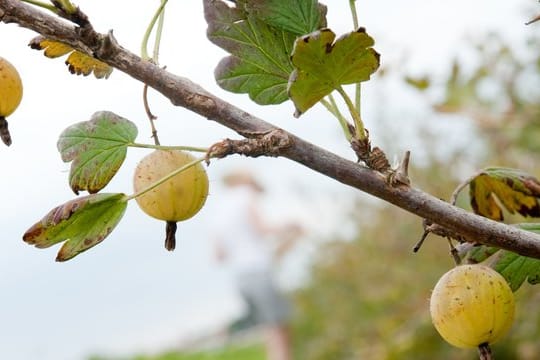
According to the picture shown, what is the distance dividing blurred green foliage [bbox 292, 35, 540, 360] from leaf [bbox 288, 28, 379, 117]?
995 mm

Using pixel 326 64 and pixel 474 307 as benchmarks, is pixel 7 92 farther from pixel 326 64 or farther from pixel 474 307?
pixel 474 307

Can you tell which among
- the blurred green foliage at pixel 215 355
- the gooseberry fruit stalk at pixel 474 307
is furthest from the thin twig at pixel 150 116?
the blurred green foliage at pixel 215 355

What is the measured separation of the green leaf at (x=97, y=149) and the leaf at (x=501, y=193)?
0.39 m

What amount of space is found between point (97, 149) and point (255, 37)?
180mm

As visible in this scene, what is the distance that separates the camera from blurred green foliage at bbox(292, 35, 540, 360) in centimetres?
243

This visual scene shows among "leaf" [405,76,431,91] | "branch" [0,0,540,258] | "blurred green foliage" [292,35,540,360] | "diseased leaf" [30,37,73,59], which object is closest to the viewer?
"branch" [0,0,540,258]

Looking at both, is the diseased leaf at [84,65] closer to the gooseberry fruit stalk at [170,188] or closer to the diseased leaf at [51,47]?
the diseased leaf at [51,47]

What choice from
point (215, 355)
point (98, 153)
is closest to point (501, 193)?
point (98, 153)

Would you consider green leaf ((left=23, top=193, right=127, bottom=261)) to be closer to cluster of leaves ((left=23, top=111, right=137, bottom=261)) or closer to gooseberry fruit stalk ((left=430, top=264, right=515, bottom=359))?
cluster of leaves ((left=23, top=111, right=137, bottom=261))

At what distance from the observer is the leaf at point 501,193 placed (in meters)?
0.93

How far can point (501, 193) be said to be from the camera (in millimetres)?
962

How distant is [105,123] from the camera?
0.82 meters

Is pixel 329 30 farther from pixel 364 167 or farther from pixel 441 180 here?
pixel 441 180

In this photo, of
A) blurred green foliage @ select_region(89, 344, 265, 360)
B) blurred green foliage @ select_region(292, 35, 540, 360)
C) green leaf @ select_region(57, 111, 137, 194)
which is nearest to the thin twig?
green leaf @ select_region(57, 111, 137, 194)
